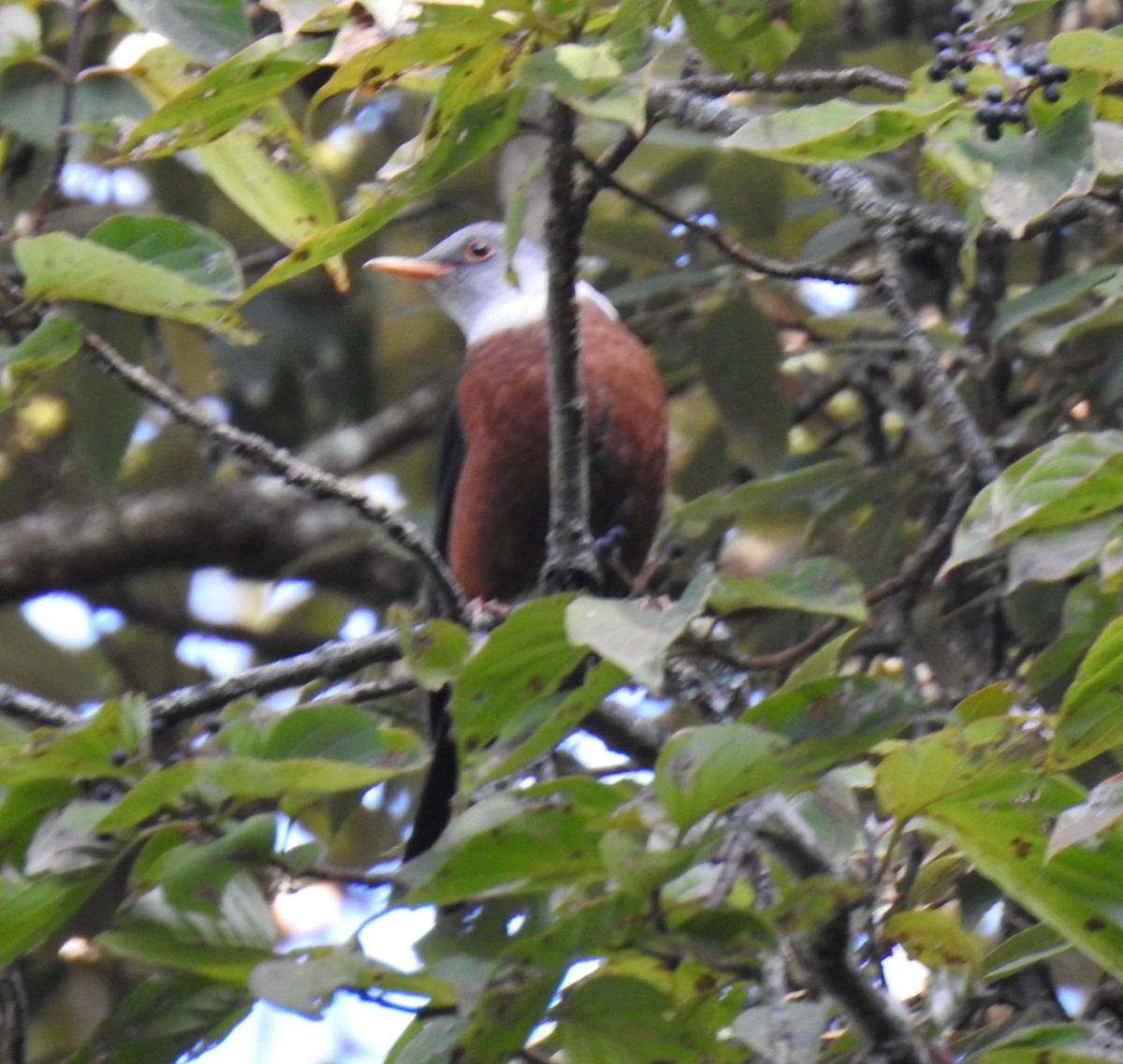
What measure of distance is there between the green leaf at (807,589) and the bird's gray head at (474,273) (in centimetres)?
270

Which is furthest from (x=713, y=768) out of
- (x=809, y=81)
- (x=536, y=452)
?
(x=536, y=452)

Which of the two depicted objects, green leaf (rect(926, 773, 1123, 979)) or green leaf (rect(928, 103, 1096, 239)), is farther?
green leaf (rect(928, 103, 1096, 239))

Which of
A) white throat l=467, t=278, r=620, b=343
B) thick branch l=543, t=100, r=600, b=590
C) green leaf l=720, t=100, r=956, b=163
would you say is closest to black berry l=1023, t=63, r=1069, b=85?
green leaf l=720, t=100, r=956, b=163

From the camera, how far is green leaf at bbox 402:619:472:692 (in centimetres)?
202

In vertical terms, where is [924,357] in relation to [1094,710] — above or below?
below

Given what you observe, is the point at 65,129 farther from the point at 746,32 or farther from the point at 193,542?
the point at 193,542

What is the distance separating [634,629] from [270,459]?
796 mm

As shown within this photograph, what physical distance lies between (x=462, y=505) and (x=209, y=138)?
2319 mm

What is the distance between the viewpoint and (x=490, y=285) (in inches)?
204

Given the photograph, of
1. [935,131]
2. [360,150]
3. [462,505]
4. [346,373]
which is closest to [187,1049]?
[935,131]

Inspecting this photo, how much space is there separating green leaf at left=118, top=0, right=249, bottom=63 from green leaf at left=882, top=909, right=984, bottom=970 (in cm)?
174

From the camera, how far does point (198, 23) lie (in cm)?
283

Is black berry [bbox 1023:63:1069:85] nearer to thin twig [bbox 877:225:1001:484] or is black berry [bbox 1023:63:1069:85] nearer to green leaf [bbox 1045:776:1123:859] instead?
thin twig [bbox 877:225:1001:484]

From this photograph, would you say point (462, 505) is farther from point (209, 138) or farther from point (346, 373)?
point (209, 138)
